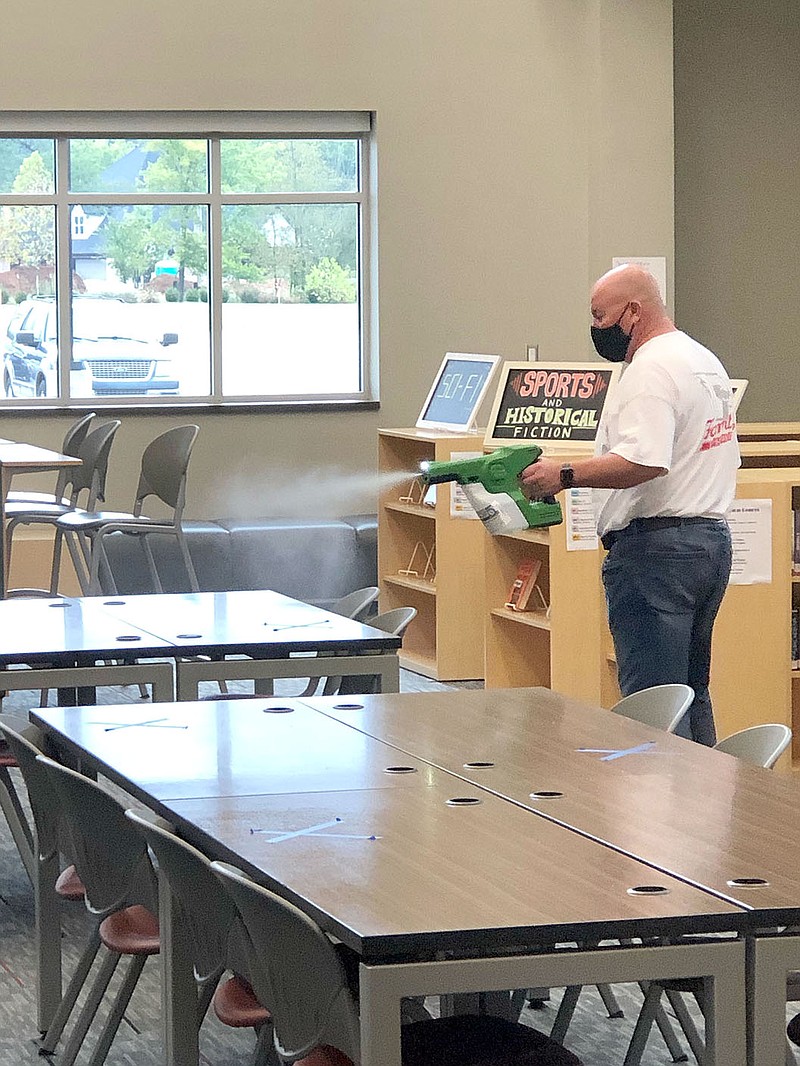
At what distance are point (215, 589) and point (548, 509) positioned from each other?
19.5ft

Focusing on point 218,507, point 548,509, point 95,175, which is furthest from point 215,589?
point 548,509

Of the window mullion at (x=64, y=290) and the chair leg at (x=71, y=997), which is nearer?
the chair leg at (x=71, y=997)

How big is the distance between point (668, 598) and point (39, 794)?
199 centimetres

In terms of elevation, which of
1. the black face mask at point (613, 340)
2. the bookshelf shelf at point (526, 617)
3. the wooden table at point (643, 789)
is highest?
the black face mask at point (613, 340)

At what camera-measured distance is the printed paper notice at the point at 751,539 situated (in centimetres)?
593

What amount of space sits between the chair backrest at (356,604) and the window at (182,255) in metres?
5.69

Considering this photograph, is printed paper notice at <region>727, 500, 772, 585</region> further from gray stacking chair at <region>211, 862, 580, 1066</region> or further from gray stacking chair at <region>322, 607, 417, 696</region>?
gray stacking chair at <region>211, 862, 580, 1066</region>

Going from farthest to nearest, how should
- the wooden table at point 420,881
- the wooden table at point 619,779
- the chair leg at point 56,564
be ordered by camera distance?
the chair leg at point 56,564 → the wooden table at point 619,779 → the wooden table at point 420,881

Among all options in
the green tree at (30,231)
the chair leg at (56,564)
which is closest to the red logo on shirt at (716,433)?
the chair leg at (56,564)

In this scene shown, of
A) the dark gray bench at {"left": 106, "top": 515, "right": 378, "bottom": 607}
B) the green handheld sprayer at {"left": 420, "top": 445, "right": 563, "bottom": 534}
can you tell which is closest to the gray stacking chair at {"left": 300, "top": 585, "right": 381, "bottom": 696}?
the green handheld sprayer at {"left": 420, "top": 445, "right": 563, "bottom": 534}

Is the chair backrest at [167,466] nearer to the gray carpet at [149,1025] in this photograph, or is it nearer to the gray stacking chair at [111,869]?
the gray carpet at [149,1025]

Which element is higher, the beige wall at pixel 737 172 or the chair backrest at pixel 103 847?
the beige wall at pixel 737 172

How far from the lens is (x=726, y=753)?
3.43 meters

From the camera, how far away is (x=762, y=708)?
6.06 metres
